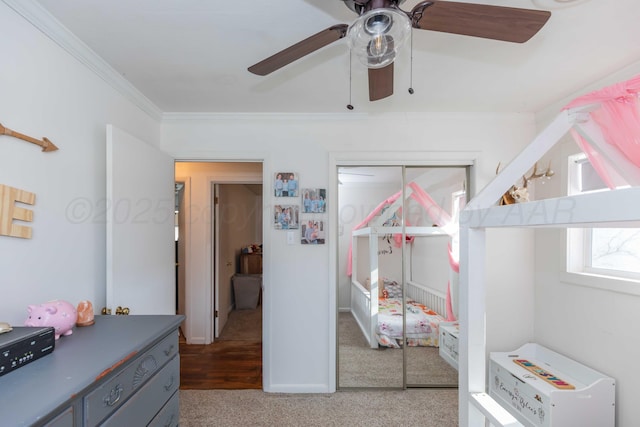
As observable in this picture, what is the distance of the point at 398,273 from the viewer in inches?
107

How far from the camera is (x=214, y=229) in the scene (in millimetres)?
3830

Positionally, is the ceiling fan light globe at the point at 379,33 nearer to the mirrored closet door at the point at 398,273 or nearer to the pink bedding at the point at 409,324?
the mirrored closet door at the point at 398,273

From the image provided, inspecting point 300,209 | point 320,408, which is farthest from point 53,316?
point 320,408

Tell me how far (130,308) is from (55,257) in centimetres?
57

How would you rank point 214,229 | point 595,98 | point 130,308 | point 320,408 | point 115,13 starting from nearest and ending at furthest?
point 115,13, point 595,98, point 130,308, point 320,408, point 214,229

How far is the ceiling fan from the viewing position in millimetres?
963

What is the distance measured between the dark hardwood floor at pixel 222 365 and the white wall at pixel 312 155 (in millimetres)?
397

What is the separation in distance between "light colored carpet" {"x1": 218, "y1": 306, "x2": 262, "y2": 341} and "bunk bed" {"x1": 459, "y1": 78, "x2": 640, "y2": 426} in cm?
308

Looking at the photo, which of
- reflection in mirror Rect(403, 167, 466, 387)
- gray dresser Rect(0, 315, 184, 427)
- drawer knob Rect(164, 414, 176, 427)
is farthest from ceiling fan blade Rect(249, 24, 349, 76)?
reflection in mirror Rect(403, 167, 466, 387)

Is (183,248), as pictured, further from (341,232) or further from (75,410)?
(75,410)

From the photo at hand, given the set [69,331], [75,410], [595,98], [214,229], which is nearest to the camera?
[75,410]

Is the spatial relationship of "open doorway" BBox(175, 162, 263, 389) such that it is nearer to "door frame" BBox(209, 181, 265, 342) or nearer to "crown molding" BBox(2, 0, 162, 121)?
"door frame" BBox(209, 181, 265, 342)

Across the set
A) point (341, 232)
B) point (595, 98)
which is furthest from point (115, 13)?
point (595, 98)

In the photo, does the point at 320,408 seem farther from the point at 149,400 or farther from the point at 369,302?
the point at 149,400
